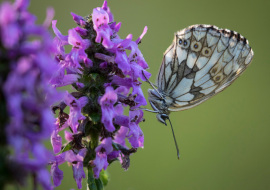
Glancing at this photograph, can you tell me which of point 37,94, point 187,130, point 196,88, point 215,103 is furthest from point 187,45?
point 215,103

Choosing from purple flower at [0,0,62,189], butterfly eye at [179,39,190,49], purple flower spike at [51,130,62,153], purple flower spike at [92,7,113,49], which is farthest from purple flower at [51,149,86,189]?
butterfly eye at [179,39,190,49]

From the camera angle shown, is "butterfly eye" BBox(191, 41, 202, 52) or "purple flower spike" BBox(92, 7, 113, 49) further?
"butterfly eye" BBox(191, 41, 202, 52)

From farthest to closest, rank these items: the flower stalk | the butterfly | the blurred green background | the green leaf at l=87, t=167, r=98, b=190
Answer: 1. the blurred green background
2. the butterfly
3. the green leaf at l=87, t=167, r=98, b=190
4. the flower stalk

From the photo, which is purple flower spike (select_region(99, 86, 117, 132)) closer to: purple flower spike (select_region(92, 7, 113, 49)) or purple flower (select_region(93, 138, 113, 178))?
purple flower (select_region(93, 138, 113, 178))

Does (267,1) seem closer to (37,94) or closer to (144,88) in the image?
(144,88)

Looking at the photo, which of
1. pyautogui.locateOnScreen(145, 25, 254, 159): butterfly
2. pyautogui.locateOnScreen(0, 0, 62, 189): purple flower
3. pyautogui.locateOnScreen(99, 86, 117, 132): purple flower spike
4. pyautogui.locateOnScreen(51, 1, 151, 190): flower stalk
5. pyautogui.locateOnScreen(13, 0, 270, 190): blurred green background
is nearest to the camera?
pyautogui.locateOnScreen(0, 0, 62, 189): purple flower

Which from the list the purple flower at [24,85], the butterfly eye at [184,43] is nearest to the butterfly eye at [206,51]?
the butterfly eye at [184,43]

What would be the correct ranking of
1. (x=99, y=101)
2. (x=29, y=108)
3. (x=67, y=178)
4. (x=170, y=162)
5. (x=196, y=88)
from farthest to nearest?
(x=170, y=162) < (x=67, y=178) < (x=196, y=88) < (x=99, y=101) < (x=29, y=108)

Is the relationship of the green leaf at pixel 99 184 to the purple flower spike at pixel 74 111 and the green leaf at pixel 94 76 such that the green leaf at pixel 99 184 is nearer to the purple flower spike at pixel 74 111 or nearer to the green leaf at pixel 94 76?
the purple flower spike at pixel 74 111
